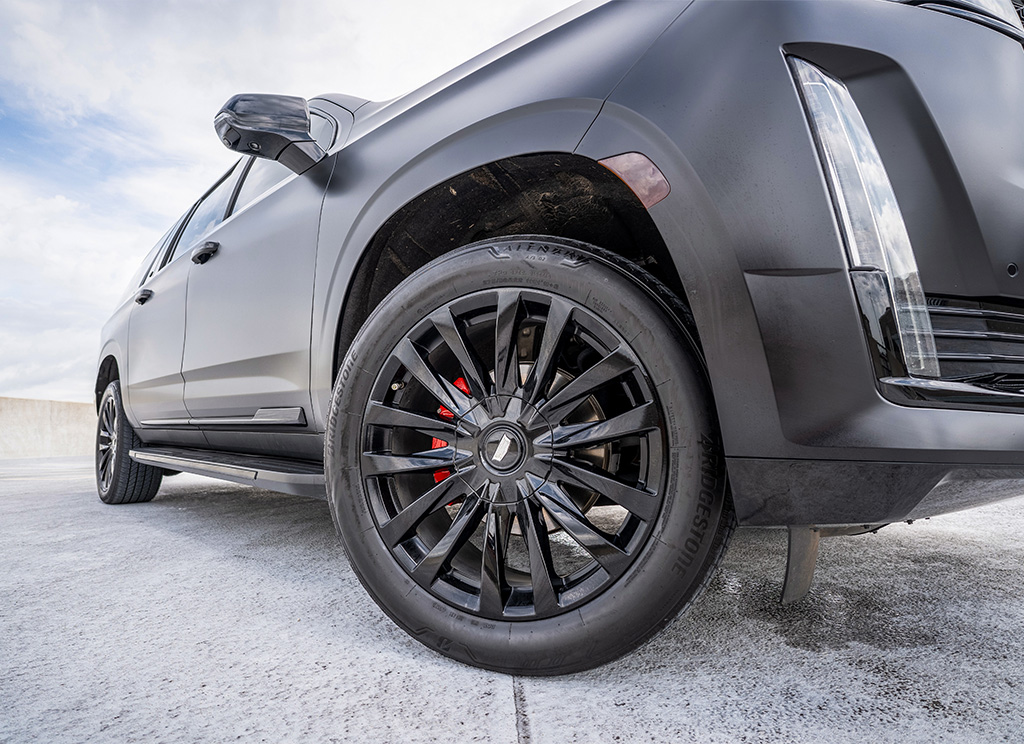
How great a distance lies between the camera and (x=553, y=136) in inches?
45.8

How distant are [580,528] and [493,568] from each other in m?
0.19

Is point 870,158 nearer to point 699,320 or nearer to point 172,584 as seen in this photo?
point 699,320

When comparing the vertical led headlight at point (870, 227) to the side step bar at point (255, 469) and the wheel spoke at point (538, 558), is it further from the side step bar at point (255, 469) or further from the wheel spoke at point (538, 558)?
the side step bar at point (255, 469)

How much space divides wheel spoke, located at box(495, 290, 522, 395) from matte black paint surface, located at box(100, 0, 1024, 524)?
294 millimetres

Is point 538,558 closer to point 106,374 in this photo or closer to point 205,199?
point 205,199

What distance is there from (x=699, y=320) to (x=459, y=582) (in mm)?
693

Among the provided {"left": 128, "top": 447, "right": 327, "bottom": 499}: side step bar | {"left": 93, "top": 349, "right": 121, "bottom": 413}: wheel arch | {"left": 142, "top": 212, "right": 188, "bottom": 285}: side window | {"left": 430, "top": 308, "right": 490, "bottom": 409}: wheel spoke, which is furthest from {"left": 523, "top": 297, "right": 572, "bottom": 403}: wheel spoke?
{"left": 93, "top": 349, "right": 121, "bottom": 413}: wheel arch

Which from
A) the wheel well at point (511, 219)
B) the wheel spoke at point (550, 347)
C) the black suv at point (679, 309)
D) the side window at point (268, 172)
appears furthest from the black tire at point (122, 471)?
the wheel spoke at point (550, 347)

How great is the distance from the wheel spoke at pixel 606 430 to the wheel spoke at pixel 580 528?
0.29 feet

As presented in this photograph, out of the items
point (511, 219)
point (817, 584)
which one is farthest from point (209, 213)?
point (817, 584)

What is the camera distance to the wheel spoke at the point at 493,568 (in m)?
1.14

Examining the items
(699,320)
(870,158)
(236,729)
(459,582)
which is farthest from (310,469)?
(870,158)

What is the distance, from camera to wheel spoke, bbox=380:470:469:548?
1.23 meters

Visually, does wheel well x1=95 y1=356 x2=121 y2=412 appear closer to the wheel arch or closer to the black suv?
the wheel arch
